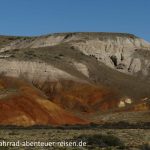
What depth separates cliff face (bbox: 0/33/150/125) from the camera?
120m

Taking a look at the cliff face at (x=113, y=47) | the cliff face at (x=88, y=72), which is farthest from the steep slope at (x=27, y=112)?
the cliff face at (x=113, y=47)

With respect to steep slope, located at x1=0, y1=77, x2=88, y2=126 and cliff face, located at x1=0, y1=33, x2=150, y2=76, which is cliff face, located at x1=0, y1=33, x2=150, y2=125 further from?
steep slope, located at x1=0, y1=77, x2=88, y2=126

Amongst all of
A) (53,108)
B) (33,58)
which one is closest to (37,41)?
(33,58)

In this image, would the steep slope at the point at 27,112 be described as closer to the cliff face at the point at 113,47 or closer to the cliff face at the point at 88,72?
the cliff face at the point at 88,72

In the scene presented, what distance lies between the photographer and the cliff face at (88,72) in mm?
119938

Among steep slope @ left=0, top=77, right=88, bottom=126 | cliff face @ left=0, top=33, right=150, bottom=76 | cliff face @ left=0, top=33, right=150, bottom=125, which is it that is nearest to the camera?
steep slope @ left=0, top=77, right=88, bottom=126

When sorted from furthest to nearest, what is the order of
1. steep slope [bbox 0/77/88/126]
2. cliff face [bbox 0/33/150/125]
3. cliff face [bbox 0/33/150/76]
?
1. cliff face [bbox 0/33/150/76]
2. cliff face [bbox 0/33/150/125]
3. steep slope [bbox 0/77/88/126]

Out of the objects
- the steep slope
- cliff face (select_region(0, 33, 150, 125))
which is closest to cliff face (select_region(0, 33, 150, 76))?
cliff face (select_region(0, 33, 150, 125))

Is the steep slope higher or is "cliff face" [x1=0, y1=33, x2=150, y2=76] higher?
"cliff face" [x1=0, y1=33, x2=150, y2=76]

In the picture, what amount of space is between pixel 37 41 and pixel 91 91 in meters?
56.6

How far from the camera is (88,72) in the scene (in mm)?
138625

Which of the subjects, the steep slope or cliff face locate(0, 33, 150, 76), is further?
cliff face locate(0, 33, 150, 76)

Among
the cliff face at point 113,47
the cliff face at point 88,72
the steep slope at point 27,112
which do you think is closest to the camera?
the steep slope at point 27,112

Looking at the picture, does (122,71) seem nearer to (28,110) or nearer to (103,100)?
(103,100)
